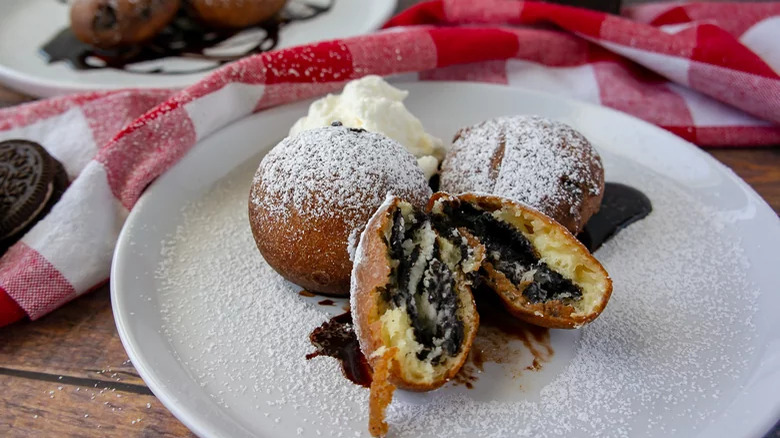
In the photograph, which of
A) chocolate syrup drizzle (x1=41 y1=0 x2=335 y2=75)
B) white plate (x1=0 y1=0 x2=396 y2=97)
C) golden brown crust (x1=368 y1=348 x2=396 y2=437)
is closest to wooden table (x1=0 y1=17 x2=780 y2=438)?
golden brown crust (x1=368 y1=348 x2=396 y2=437)

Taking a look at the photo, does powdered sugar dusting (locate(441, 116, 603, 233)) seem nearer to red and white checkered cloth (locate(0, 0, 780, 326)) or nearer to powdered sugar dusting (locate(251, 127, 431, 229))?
powdered sugar dusting (locate(251, 127, 431, 229))

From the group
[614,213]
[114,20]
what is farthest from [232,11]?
[614,213]

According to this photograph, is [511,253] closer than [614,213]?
Yes

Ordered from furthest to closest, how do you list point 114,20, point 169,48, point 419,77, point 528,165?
point 169,48, point 114,20, point 419,77, point 528,165

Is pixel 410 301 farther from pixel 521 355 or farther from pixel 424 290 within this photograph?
pixel 521 355

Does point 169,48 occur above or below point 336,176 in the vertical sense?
below

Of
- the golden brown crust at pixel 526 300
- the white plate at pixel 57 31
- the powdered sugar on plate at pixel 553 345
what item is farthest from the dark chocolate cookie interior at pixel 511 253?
the white plate at pixel 57 31
